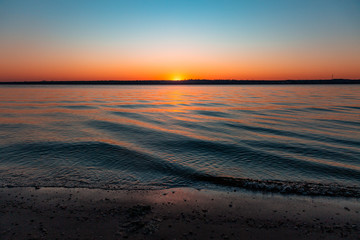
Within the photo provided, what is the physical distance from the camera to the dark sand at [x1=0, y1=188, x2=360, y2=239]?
4348 millimetres

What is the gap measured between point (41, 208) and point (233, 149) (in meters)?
8.30

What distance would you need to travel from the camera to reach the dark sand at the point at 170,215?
4348 mm

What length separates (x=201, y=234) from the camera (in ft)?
14.2

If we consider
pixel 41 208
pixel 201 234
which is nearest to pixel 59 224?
pixel 41 208

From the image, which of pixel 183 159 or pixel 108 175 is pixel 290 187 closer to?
pixel 183 159

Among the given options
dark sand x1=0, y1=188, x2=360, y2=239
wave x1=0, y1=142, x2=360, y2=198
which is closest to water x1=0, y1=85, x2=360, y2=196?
wave x1=0, y1=142, x2=360, y2=198

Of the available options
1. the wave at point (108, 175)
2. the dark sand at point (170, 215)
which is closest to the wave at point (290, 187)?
the wave at point (108, 175)

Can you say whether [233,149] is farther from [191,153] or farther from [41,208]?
[41,208]

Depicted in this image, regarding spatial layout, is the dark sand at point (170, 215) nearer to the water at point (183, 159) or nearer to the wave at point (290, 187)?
the wave at point (290, 187)

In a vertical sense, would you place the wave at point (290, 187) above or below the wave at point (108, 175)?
below

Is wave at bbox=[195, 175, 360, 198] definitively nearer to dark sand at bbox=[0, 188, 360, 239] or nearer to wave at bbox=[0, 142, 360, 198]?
wave at bbox=[0, 142, 360, 198]

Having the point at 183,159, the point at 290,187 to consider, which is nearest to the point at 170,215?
the point at 290,187

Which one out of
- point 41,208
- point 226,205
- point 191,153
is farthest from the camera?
point 191,153

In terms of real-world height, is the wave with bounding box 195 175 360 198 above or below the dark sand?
below
